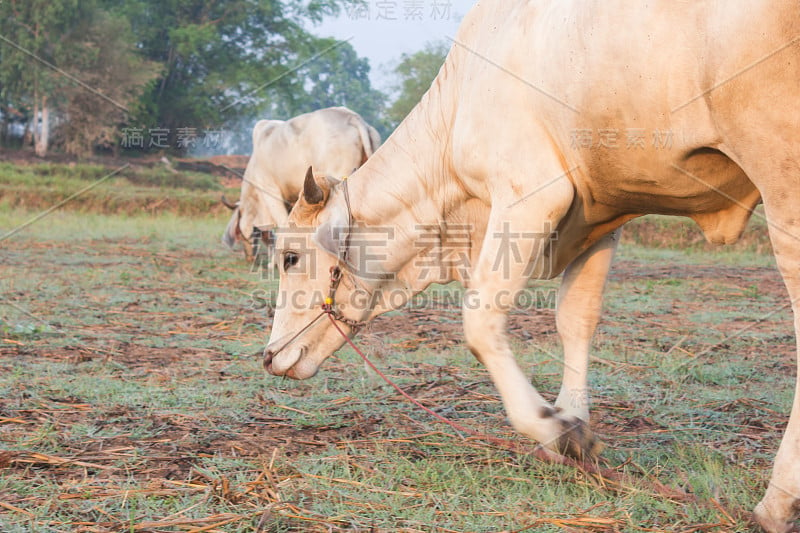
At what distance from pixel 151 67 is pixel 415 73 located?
29.3 ft

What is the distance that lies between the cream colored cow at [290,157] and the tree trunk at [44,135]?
659 inches

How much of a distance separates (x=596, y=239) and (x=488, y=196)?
1.73ft

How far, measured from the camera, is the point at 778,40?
6.91 ft

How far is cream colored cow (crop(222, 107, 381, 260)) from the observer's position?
928 cm

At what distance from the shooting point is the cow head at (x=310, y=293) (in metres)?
3.49

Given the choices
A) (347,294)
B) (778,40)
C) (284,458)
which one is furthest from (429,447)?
(778,40)

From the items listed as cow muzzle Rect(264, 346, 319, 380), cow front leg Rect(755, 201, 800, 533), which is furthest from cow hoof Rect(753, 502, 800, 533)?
cow muzzle Rect(264, 346, 319, 380)

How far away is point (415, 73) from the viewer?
94.3 feet

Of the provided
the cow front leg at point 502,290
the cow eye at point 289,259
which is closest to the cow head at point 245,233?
the cow eye at point 289,259

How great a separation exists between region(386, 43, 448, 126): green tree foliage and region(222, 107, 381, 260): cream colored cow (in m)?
13.8

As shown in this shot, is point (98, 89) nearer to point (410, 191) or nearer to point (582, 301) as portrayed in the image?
point (410, 191)

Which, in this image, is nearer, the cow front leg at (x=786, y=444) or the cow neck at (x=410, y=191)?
the cow front leg at (x=786, y=444)

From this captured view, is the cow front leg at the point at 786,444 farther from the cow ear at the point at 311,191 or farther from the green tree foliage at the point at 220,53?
the green tree foliage at the point at 220,53

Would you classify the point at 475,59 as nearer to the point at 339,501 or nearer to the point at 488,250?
the point at 488,250
